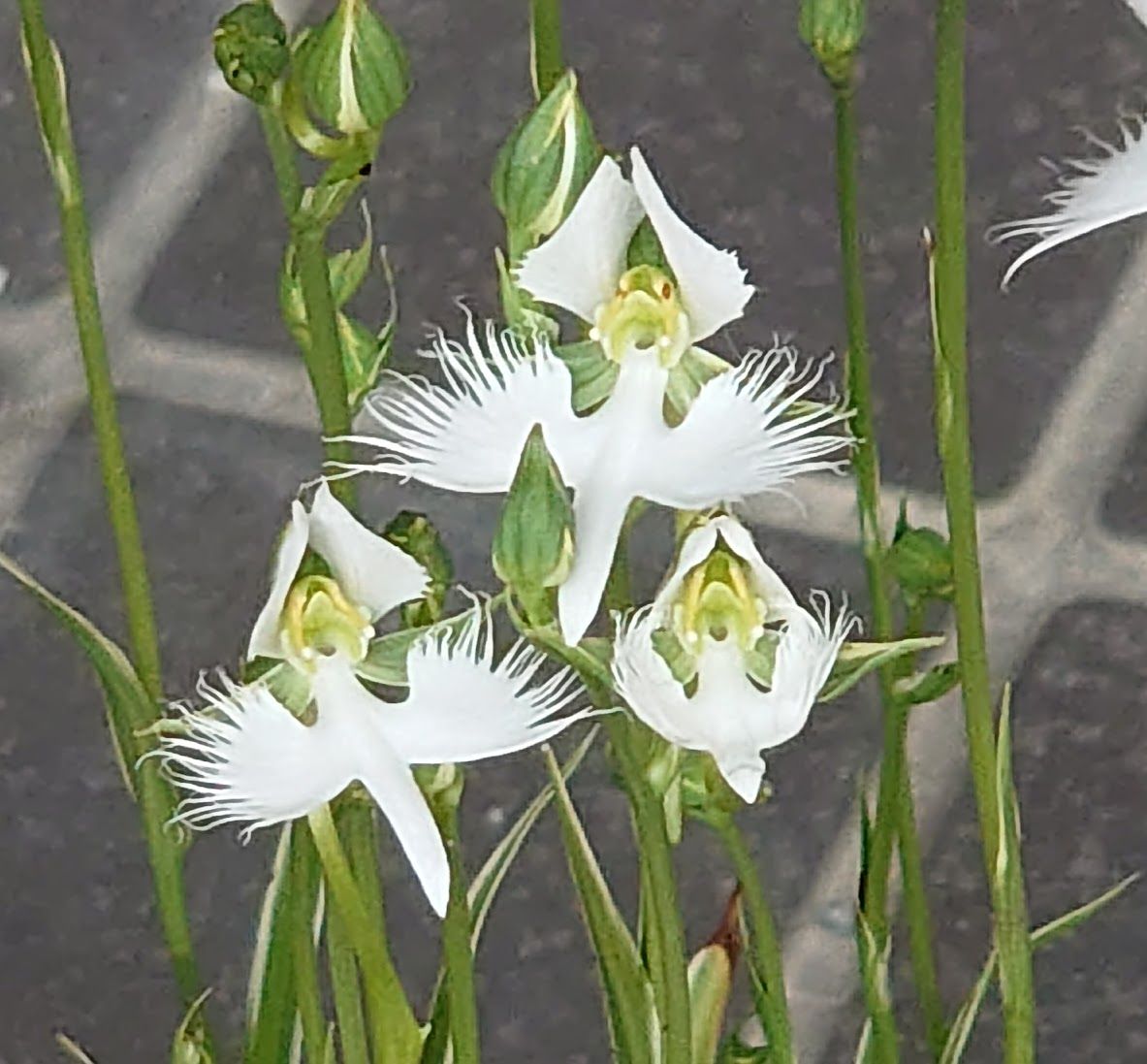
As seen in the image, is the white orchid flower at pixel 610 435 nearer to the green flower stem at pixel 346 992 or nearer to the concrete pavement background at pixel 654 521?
the green flower stem at pixel 346 992

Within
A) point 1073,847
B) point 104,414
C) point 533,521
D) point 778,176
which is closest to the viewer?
point 533,521

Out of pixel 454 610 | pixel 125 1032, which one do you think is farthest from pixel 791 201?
pixel 125 1032

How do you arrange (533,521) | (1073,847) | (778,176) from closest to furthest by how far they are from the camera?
(533,521)
(1073,847)
(778,176)

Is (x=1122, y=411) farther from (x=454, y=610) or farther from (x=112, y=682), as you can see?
(x=112, y=682)

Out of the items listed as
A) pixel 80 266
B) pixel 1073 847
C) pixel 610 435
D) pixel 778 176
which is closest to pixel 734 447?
pixel 610 435

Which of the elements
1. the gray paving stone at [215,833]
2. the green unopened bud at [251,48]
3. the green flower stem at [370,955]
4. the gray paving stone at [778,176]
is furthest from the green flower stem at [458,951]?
the gray paving stone at [778,176]

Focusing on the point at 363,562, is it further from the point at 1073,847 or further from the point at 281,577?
the point at 1073,847
